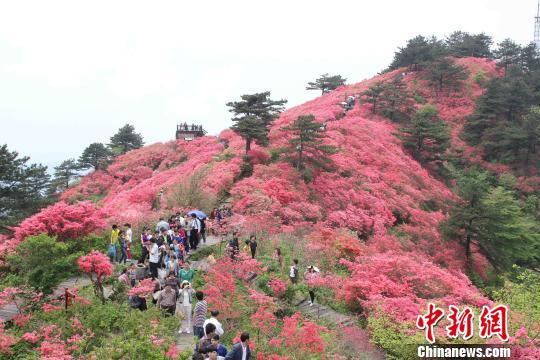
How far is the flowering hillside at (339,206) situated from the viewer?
15.8 metres

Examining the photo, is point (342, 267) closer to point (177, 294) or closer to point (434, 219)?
point (177, 294)

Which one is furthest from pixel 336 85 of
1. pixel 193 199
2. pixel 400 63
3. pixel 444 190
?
pixel 193 199

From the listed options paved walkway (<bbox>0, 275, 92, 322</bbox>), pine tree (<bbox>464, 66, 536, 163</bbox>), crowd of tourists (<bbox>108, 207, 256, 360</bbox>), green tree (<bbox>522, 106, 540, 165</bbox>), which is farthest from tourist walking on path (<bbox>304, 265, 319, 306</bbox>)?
pine tree (<bbox>464, 66, 536, 163</bbox>)

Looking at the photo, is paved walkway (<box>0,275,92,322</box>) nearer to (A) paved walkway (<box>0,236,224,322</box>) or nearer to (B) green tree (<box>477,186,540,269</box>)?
(A) paved walkway (<box>0,236,224,322</box>)

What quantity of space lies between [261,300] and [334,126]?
26.4 metres

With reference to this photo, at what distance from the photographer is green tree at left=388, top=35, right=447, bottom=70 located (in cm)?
5534

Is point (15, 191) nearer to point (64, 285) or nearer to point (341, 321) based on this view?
point (64, 285)

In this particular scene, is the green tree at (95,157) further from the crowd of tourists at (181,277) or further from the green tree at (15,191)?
the crowd of tourists at (181,277)

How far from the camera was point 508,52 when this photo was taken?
179 feet

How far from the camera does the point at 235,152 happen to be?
32562 millimetres

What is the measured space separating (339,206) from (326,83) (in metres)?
36.5

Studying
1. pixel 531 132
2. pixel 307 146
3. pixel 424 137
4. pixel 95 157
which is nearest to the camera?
pixel 307 146

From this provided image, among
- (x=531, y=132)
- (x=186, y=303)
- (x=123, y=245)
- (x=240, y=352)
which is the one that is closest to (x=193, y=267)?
(x=123, y=245)

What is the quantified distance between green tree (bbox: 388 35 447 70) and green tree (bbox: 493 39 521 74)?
689 centimetres
